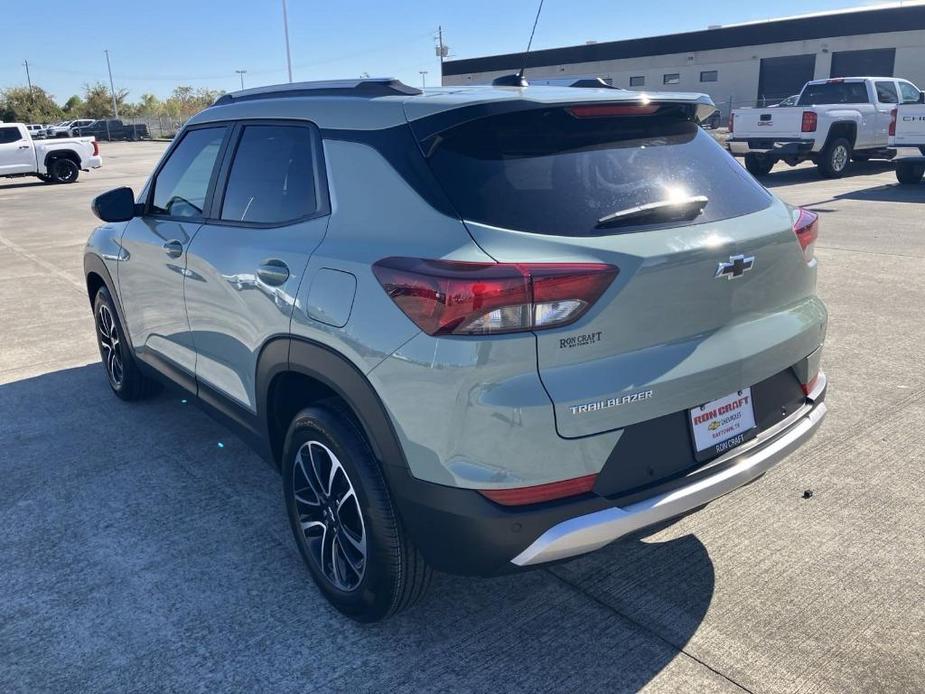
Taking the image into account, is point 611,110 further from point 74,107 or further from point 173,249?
point 74,107

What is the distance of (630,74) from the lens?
50.3 m

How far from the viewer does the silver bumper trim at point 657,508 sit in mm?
2336

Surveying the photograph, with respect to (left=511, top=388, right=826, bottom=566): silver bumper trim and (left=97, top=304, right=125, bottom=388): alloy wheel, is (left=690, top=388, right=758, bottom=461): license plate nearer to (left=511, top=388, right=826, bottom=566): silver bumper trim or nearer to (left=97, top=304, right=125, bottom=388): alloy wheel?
(left=511, top=388, right=826, bottom=566): silver bumper trim

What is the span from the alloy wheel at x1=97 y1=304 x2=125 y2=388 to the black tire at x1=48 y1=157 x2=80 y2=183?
23.4 meters

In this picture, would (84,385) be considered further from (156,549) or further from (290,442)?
(290,442)

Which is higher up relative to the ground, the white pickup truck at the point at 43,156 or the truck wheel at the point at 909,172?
the white pickup truck at the point at 43,156

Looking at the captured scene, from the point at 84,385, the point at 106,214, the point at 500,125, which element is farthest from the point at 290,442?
the point at 84,385

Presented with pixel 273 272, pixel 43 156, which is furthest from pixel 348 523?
pixel 43 156

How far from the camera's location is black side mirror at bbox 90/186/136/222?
4.19 metres

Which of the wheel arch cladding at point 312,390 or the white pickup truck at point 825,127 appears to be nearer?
the wheel arch cladding at point 312,390

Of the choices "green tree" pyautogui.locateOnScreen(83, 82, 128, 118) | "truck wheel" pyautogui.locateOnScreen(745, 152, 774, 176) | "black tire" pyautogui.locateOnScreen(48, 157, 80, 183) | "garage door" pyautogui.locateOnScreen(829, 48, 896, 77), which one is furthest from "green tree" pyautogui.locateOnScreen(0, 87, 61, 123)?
"truck wheel" pyautogui.locateOnScreen(745, 152, 774, 176)

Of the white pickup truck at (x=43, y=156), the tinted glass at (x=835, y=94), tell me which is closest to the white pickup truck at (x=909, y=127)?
the tinted glass at (x=835, y=94)

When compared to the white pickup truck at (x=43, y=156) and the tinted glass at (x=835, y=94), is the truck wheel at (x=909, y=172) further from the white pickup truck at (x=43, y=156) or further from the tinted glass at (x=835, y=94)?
the white pickup truck at (x=43, y=156)

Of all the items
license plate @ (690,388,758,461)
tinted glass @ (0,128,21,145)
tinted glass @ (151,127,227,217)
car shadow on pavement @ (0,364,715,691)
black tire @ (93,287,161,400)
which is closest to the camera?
license plate @ (690,388,758,461)
